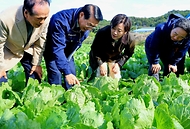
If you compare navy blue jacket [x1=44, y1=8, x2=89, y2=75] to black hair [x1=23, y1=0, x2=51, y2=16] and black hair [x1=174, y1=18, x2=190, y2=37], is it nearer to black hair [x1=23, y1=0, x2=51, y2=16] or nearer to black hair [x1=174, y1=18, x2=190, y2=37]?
black hair [x1=23, y1=0, x2=51, y2=16]

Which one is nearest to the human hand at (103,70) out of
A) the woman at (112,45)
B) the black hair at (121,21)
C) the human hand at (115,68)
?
the woman at (112,45)

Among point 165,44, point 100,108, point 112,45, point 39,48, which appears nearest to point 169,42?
point 165,44

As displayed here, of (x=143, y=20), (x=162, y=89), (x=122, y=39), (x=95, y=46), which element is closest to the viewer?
(x=162, y=89)

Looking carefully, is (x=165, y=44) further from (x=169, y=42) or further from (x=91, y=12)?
(x=91, y=12)

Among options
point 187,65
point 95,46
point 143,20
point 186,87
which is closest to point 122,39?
point 95,46

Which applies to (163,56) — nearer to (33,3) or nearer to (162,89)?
(162,89)

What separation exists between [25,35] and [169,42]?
2.11 m

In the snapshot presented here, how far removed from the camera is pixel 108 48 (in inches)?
162

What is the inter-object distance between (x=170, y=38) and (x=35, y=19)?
81.9 inches

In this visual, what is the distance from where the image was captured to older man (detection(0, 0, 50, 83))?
2.71 meters

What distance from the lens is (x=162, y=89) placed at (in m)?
2.60

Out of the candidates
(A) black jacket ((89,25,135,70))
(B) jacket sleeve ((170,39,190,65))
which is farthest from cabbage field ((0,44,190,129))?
(B) jacket sleeve ((170,39,190,65))

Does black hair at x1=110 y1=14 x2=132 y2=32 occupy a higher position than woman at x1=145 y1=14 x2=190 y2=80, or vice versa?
black hair at x1=110 y1=14 x2=132 y2=32

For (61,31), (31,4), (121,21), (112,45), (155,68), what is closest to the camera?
(31,4)
